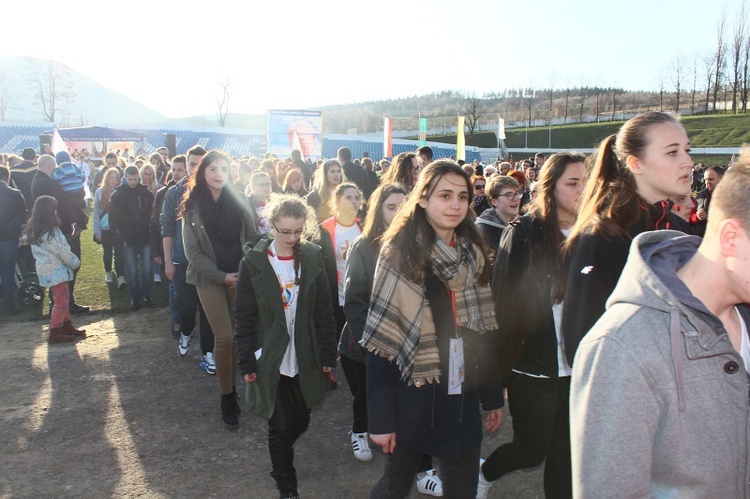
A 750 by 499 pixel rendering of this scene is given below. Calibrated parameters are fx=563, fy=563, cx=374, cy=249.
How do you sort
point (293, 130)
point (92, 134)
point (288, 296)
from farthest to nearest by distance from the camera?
point (92, 134)
point (293, 130)
point (288, 296)

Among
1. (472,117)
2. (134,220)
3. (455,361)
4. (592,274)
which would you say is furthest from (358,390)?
(472,117)

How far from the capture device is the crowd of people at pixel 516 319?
4.33 feet

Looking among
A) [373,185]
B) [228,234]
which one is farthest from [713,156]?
[228,234]

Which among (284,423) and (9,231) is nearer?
(284,423)

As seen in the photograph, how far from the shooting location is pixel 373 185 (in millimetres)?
9375

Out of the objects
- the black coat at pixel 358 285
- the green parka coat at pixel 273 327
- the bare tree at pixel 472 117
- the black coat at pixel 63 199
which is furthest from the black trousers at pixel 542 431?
the bare tree at pixel 472 117

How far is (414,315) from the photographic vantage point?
2.55 meters

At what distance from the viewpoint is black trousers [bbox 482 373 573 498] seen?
2760 mm

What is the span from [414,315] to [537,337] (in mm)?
745

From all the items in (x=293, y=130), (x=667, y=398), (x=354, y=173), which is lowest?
(x=667, y=398)

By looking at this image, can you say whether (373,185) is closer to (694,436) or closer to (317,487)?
(317,487)

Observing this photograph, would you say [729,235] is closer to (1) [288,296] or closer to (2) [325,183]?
(1) [288,296]

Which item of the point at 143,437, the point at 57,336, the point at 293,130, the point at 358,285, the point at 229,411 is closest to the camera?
the point at 358,285

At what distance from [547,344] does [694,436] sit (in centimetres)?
153
